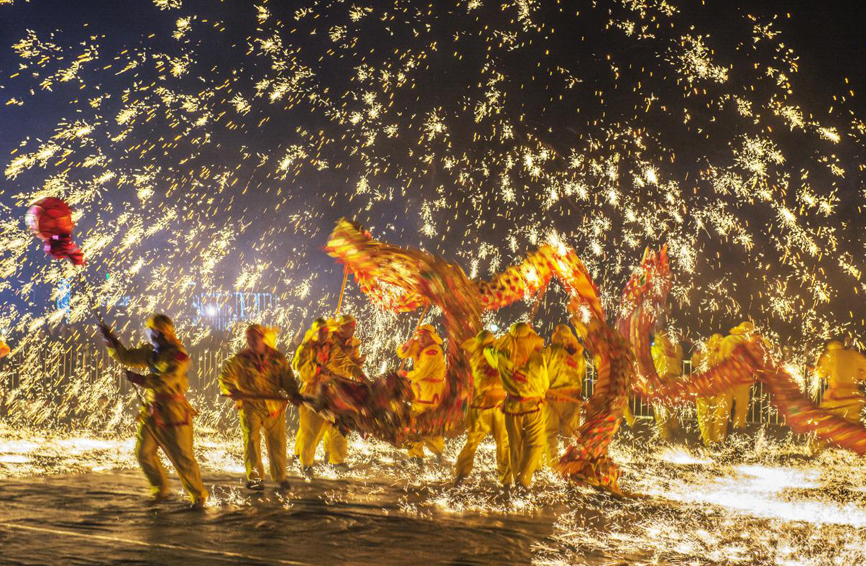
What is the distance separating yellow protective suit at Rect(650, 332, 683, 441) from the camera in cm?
1135

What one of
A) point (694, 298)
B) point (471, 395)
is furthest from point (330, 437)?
point (694, 298)

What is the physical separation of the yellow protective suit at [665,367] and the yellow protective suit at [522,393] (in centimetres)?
433

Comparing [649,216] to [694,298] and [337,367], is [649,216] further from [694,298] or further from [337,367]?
[337,367]

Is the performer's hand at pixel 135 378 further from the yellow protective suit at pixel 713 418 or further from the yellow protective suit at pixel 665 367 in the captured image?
the yellow protective suit at pixel 713 418

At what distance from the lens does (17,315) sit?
80.6 feet

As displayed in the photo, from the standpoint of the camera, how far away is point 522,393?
23.9ft

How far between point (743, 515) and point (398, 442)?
278 centimetres

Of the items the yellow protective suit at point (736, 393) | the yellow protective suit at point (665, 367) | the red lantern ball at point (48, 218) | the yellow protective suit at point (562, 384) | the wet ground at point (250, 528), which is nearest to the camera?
the wet ground at point (250, 528)

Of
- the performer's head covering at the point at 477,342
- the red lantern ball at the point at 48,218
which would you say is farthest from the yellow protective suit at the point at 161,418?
the performer's head covering at the point at 477,342

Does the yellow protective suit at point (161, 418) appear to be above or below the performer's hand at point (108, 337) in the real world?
below

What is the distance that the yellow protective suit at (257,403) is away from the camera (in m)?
7.21

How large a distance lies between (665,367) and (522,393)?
5.63 metres

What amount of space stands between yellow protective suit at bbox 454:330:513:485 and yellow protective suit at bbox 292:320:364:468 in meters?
1.23

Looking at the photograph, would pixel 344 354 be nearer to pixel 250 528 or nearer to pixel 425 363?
pixel 425 363
